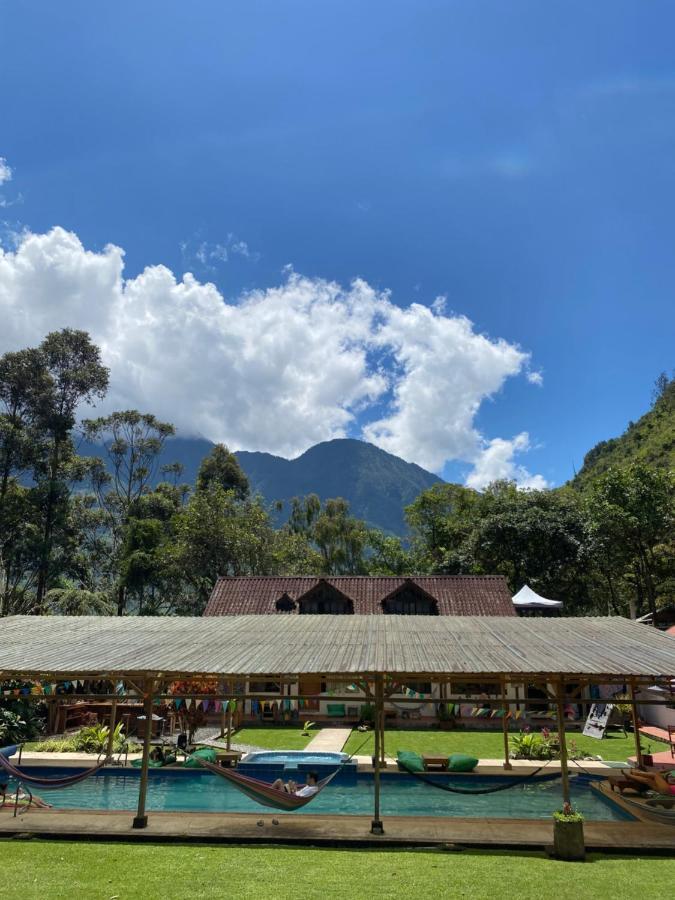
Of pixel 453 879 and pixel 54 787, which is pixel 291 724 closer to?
pixel 54 787

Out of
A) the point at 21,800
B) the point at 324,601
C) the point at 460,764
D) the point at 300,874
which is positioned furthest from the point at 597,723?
the point at 21,800

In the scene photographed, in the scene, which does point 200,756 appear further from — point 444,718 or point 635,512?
point 635,512

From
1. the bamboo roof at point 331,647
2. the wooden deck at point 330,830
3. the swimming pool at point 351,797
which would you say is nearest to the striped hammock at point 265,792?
the wooden deck at point 330,830

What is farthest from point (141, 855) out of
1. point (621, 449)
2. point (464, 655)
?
point (621, 449)

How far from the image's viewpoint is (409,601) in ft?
86.4

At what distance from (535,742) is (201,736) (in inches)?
396

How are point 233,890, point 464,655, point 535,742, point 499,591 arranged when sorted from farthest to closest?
point 499,591 → point 535,742 → point 464,655 → point 233,890

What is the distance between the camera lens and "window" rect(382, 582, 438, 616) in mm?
26094

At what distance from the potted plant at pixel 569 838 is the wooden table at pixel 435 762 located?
5853 millimetres

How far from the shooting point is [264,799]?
9188mm

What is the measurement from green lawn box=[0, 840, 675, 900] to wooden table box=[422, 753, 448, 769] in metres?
5.68

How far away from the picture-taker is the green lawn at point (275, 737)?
1769cm

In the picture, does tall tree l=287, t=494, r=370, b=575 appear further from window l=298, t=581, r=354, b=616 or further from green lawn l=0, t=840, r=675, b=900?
green lawn l=0, t=840, r=675, b=900

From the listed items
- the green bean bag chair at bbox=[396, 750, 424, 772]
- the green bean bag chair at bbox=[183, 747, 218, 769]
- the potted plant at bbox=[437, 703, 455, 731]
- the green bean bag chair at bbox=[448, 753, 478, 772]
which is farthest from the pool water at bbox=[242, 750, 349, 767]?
the potted plant at bbox=[437, 703, 455, 731]
